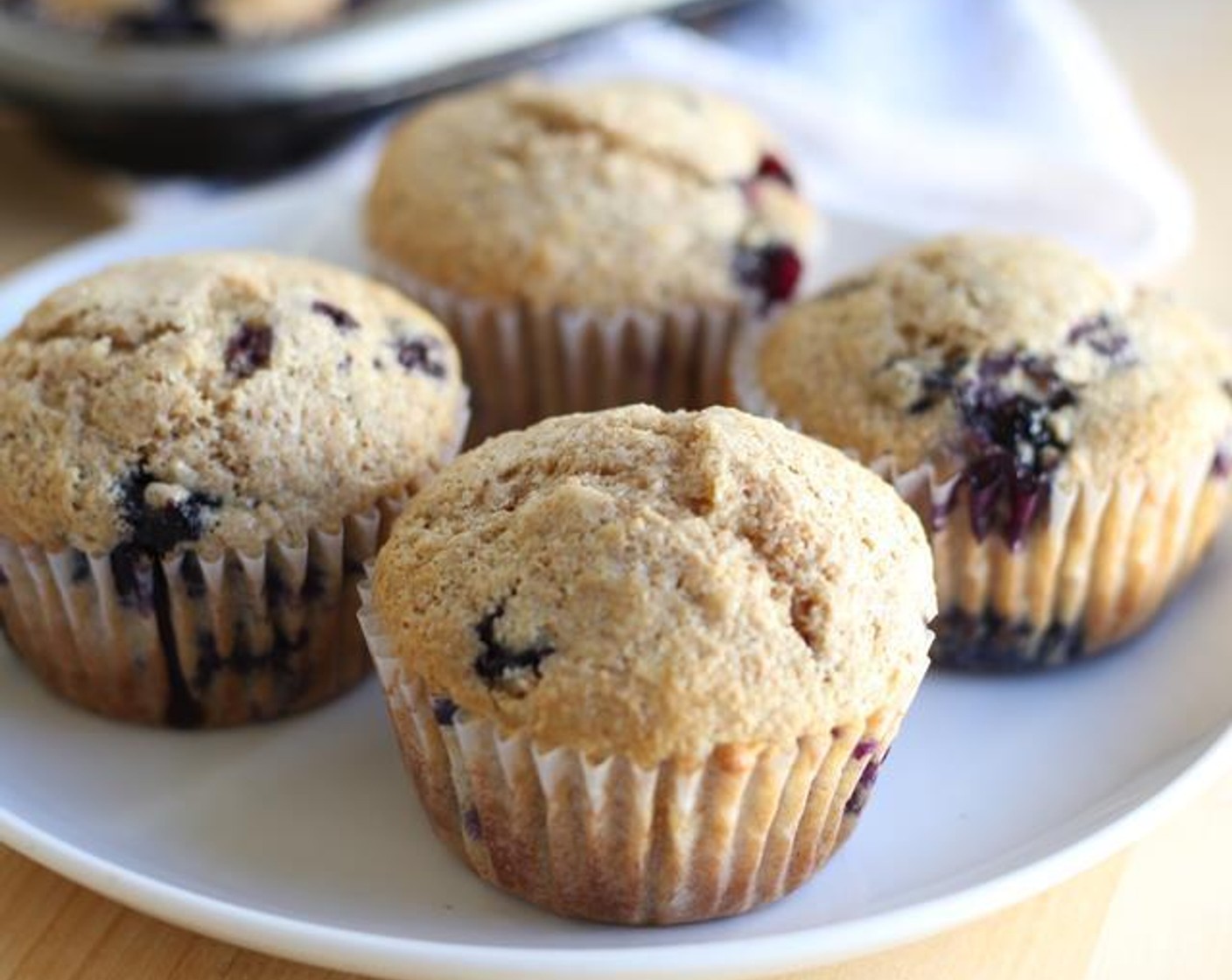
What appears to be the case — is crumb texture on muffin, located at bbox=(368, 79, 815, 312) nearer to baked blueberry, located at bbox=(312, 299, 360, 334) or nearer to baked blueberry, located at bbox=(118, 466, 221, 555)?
baked blueberry, located at bbox=(312, 299, 360, 334)

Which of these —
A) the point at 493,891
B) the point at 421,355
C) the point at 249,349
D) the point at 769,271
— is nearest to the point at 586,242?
the point at 769,271

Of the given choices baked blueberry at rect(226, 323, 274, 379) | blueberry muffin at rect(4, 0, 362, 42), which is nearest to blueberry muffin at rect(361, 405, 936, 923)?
baked blueberry at rect(226, 323, 274, 379)

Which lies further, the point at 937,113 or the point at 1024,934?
the point at 937,113

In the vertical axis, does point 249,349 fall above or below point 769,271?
above

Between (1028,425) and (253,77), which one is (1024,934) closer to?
(1028,425)

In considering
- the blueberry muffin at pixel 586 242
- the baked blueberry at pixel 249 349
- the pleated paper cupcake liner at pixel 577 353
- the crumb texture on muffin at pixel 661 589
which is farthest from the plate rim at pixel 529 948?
the blueberry muffin at pixel 586 242

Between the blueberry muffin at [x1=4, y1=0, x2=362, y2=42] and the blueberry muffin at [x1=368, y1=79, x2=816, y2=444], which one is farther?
the blueberry muffin at [x1=4, y1=0, x2=362, y2=42]
